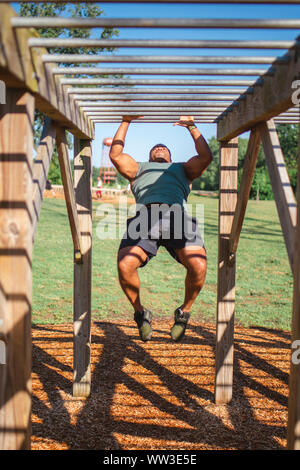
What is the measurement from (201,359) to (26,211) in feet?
11.4

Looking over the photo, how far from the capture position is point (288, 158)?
35094mm

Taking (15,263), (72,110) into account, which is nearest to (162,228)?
(72,110)

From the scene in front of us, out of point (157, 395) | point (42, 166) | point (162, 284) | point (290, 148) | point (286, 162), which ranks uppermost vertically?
point (290, 148)

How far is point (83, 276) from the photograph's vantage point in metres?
4.07

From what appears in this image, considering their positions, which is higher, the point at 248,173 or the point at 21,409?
the point at 248,173

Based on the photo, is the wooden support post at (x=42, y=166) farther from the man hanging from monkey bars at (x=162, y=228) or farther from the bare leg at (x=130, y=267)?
the bare leg at (x=130, y=267)

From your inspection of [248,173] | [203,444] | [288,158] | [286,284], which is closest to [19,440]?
[203,444]

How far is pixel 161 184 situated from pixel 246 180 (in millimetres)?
815

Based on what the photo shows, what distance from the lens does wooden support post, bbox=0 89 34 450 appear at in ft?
6.85

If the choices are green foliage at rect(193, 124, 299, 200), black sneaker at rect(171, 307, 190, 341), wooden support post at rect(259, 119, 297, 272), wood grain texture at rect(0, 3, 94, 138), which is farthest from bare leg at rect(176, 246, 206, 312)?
green foliage at rect(193, 124, 299, 200)

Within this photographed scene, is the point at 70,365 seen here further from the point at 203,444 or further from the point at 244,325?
the point at 244,325

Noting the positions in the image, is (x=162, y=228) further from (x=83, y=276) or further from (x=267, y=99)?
(x=267, y=99)

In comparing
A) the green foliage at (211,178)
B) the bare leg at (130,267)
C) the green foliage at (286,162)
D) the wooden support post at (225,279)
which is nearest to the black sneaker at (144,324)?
the bare leg at (130,267)

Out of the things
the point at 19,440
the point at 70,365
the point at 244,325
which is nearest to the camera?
the point at 19,440
